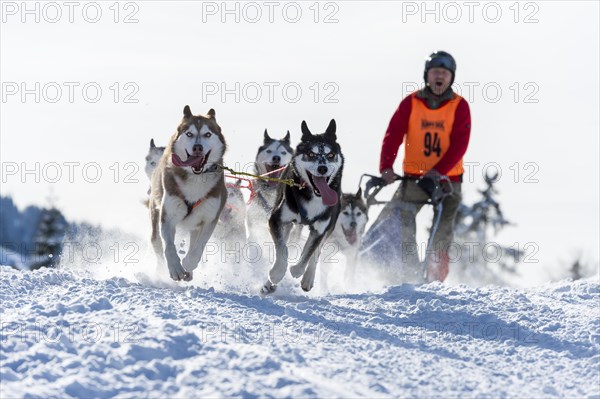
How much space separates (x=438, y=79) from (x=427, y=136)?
1.60 ft

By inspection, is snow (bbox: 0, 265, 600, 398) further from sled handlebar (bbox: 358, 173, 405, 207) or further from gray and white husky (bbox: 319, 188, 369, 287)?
gray and white husky (bbox: 319, 188, 369, 287)

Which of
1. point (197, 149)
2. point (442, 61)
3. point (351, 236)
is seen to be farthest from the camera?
point (351, 236)

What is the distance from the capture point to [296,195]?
6176mm

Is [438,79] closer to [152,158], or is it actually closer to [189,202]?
[189,202]

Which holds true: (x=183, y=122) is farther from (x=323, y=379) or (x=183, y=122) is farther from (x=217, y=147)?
(x=323, y=379)

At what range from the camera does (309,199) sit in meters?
6.16

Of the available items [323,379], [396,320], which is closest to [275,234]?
[396,320]

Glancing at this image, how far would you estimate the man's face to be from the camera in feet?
22.8

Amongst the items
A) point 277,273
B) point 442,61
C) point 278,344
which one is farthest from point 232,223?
point 278,344

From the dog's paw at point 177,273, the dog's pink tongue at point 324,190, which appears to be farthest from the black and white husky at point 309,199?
the dog's paw at point 177,273

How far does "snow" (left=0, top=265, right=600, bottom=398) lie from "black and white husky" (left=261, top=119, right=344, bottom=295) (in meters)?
0.44

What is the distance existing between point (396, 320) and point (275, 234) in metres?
1.33

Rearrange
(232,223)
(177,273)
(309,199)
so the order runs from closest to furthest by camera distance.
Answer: (177,273) → (309,199) → (232,223)

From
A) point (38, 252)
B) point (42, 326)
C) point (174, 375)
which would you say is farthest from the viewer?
point (38, 252)
